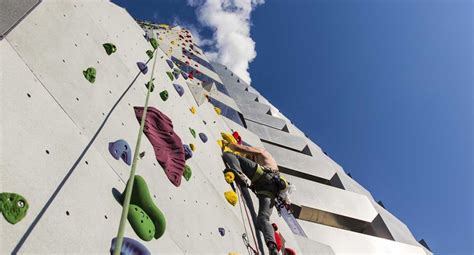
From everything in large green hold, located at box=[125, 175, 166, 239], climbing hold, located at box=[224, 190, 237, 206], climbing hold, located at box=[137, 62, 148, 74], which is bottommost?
large green hold, located at box=[125, 175, 166, 239]

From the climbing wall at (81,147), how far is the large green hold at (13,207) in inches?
1.1

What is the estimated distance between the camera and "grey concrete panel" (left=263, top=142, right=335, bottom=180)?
1047 centimetres

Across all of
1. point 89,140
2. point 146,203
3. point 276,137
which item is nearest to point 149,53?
point 89,140

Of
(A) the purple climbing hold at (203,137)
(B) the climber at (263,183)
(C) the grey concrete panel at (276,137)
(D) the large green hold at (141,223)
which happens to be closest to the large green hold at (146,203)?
(D) the large green hold at (141,223)

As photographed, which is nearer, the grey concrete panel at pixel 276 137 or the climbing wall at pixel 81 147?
the climbing wall at pixel 81 147

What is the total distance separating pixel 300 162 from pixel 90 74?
8718 millimetres

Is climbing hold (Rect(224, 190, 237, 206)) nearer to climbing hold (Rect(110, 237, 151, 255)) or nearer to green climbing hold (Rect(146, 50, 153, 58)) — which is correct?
climbing hold (Rect(110, 237, 151, 255))

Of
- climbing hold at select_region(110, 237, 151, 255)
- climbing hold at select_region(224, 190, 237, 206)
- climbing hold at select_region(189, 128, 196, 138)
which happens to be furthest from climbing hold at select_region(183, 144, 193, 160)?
climbing hold at select_region(110, 237, 151, 255)

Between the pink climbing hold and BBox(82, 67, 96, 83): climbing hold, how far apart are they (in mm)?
567

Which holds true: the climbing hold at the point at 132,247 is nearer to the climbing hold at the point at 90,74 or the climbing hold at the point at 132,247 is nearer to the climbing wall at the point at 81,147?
the climbing wall at the point at 81,147

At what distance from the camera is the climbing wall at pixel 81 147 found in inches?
69.0

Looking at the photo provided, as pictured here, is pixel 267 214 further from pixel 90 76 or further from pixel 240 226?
pixel 90 76

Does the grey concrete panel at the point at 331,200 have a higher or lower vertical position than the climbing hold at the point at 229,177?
higher

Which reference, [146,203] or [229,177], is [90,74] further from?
[229,177]
